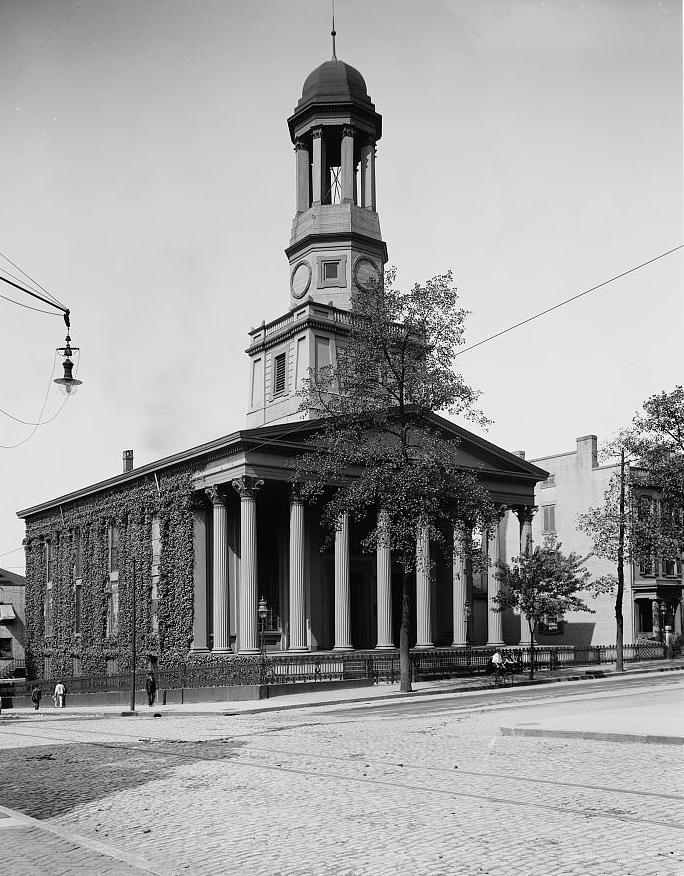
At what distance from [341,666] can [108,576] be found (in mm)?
20453

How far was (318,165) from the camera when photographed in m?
53.7

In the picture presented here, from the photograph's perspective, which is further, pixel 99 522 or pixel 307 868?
pixel 99 522

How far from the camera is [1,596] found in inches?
3553

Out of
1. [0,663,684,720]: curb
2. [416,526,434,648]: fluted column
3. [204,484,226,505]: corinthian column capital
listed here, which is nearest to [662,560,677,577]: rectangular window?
[0,663,684,720]: curb

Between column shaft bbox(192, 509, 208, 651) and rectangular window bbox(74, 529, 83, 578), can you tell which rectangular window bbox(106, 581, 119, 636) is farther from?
column shaft bbox(192, 509, 208, 651)

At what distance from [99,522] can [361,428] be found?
2548 centimetres

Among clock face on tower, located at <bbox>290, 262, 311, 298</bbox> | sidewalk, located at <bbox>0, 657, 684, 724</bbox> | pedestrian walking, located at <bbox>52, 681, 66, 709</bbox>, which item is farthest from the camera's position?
clock face on tower, located at <bbox>290, 262, 311, 298</bbox>

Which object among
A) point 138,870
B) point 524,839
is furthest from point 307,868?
point 524,839

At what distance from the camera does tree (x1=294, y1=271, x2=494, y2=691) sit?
35156mm

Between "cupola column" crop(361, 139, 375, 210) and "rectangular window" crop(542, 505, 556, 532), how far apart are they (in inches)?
915

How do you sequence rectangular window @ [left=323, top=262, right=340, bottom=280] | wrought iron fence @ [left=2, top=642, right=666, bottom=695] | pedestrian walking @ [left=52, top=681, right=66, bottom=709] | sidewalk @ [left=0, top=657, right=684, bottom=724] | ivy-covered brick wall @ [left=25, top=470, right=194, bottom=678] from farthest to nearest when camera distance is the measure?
rectangular window @ [left=323, top=262, right=340, bottom=280]
pedestrian walking @ [left=52, top=681, right=66, bottom=709]
ivy-covered brick wall @ [left=25, top=470, right=194, bottom=678]
wrought iron fence @ [left=2, top=642, right=666, bottom=695]
sidewalk @ [left=0, top=657, right=684, bottom=724]

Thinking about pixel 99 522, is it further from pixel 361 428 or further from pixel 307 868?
pixel 307 868

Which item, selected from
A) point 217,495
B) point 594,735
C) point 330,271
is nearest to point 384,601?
point 217,495

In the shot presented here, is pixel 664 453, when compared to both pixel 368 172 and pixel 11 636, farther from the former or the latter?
pixel 11 636
